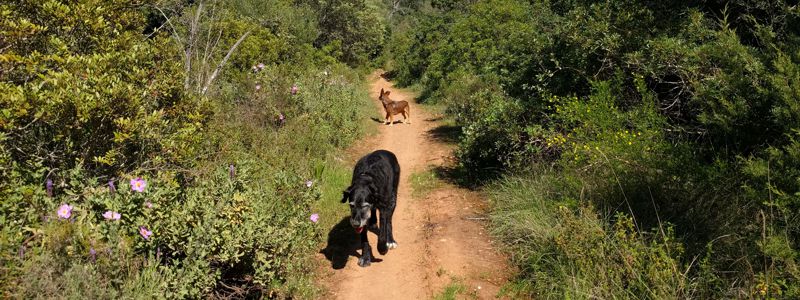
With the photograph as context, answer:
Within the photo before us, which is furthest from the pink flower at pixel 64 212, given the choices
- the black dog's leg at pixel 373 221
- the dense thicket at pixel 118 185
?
the black dog's leg at pixel 373 221

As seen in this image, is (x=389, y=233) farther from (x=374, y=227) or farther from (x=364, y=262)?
(x=364, y=262)

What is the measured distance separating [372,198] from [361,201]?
0.78 ft

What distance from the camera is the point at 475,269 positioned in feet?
17.7

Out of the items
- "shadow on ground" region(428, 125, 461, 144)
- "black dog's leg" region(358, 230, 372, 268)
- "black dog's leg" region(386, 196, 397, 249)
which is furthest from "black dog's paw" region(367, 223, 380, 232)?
A: "shadow on ground" region(428, 125, 461, 144)

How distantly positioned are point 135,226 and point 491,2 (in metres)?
17.7

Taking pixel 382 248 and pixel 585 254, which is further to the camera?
pixel 382 248

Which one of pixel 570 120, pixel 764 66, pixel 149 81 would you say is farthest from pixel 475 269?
pixel 149 81

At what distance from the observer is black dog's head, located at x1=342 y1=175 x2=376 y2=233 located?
512cm

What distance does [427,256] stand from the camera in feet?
18.9

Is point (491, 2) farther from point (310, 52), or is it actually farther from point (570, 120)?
point (570, 120)

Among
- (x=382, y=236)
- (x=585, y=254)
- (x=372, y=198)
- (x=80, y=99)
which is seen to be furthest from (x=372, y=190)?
(x=80, y=99)

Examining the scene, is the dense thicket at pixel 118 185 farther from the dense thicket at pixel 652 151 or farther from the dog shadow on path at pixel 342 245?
the dense thicket at pixel 652 151

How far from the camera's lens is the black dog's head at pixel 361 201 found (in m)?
5.12

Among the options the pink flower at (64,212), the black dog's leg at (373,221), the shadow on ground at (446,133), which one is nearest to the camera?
the pink flower at (64,212)
